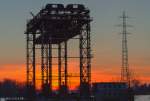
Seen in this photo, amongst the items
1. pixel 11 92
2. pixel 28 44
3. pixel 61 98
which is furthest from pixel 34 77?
pixel 11 92

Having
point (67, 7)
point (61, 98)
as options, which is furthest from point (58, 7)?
point (61, 98)

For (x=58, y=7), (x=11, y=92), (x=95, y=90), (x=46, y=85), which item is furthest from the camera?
(x=11, y=92)

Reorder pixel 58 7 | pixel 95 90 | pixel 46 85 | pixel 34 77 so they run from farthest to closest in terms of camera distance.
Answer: pixel 95 90 < pixel 34 77 < pixel 46 85 < pixel 58 7

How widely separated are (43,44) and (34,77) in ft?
18.4

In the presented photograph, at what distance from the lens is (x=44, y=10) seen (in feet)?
234

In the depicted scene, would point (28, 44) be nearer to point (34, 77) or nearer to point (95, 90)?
point (34, 77)

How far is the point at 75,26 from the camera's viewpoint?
72062 mm

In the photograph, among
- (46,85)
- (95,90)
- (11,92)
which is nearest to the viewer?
(46,85)

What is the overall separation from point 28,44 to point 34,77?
5084 millimetres

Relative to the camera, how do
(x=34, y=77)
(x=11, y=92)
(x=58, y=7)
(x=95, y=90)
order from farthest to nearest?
(x=11, y=92), (x=95, y=90), (x=34, y=77), (x=58, y=7)

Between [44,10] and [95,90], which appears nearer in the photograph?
[44,10]

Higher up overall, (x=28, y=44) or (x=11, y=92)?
(x=28, y=44)

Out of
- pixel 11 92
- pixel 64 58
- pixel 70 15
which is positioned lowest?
pixel 11 92

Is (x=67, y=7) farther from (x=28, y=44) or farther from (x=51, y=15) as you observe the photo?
(x=28, y=44)
